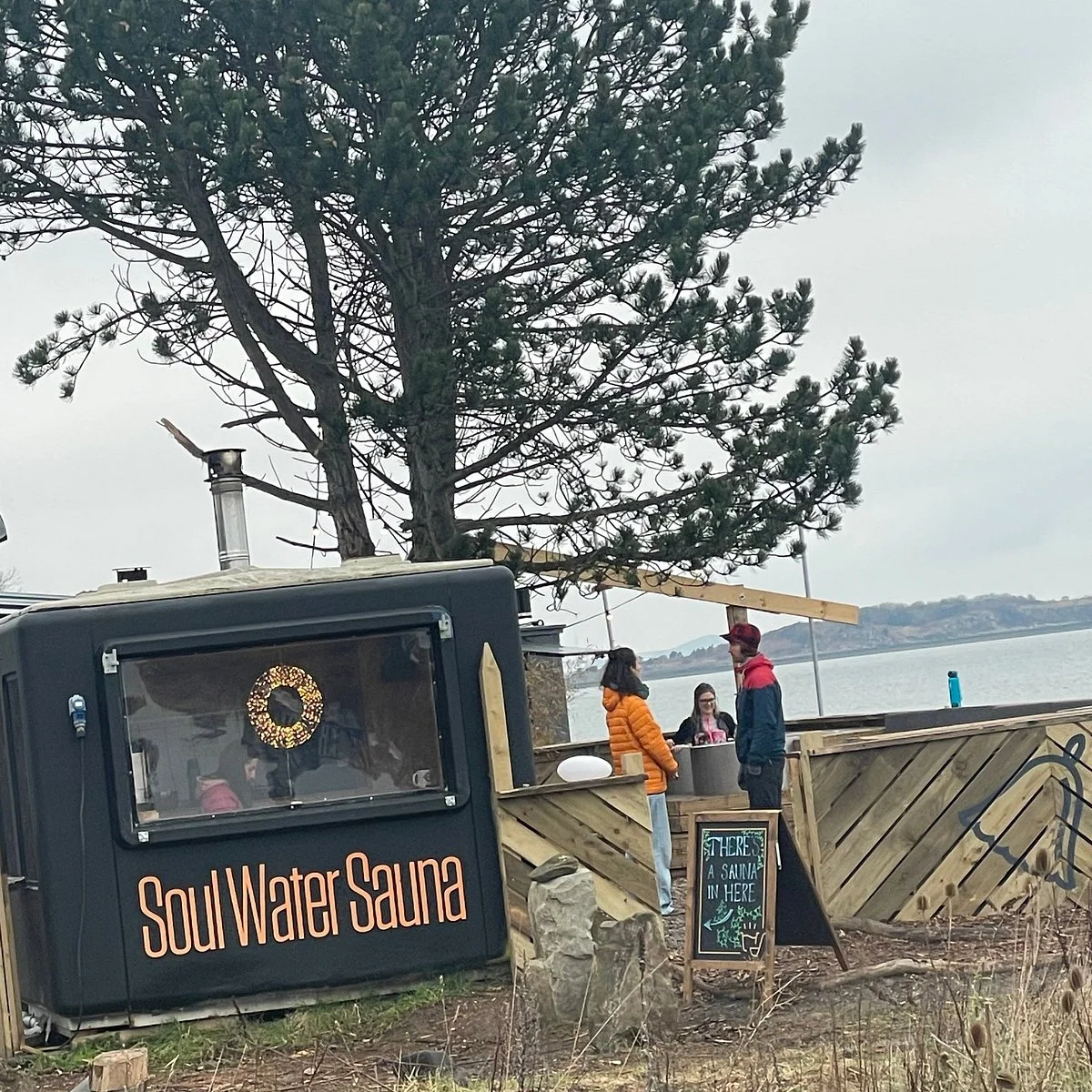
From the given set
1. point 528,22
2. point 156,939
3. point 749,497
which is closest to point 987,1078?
point 156,939

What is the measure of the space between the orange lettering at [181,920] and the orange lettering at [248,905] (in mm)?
219

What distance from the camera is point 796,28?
15.6 meters

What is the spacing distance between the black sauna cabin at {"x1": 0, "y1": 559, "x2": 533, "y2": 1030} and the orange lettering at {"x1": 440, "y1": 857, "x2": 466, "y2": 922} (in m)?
0.01

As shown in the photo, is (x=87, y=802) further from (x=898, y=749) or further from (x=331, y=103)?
(x=331, y=103)

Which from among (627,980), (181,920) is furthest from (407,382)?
(627,980)

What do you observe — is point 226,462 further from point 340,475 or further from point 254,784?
point 340,475

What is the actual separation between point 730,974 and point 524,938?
1.02 m

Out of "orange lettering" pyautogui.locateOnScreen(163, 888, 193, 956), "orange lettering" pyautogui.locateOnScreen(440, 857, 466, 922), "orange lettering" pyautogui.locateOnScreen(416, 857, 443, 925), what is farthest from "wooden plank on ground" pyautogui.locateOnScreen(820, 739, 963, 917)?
"orange lettering" pyautogui.locateOnScreen(163, 888, 193, 956)

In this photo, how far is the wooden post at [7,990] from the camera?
319 inches

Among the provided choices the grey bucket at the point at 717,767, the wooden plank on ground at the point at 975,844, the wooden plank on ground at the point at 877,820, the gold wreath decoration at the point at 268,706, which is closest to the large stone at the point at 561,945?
the gold wreath decoration at the point at 268,706

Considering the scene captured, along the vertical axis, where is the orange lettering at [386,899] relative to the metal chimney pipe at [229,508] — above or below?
below

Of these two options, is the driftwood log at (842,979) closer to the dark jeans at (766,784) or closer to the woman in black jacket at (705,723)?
the dark jeans at (766,784)

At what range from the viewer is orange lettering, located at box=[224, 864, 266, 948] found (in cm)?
836

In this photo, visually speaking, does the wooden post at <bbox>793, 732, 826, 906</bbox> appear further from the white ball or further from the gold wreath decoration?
the gold wreath decoration
